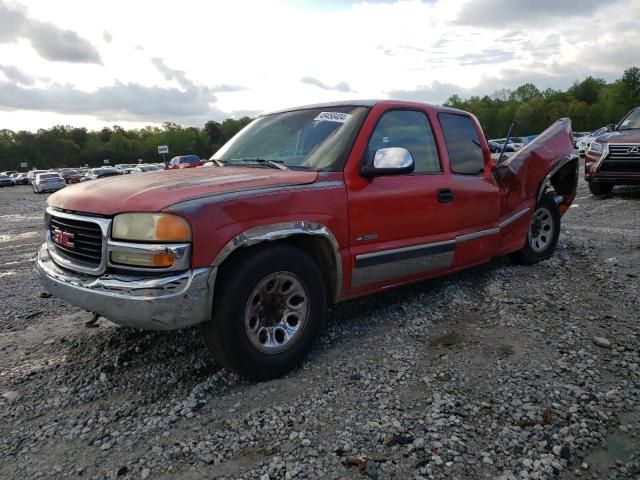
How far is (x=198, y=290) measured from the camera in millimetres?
2760

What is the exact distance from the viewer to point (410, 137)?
4.14m

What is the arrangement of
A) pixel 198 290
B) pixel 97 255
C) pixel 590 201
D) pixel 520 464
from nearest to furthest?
pixel 520 464, pixel 198 290, pixel 97 255, pixel 590 201

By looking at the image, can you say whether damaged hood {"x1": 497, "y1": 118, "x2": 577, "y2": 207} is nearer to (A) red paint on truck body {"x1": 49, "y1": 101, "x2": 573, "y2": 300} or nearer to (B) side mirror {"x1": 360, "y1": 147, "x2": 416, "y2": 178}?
(A) red paint on truck body {"x1": 49, "y1": 101, "x2": 573, "y2": 300}

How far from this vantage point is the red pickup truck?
2779 mm

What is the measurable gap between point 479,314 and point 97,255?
9.90 ft

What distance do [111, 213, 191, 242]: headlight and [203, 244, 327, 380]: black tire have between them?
1.21ft

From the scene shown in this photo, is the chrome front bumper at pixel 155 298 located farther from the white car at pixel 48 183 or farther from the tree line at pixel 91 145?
the tree line at pixel 91 145

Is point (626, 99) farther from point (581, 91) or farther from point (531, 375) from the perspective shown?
point (531, 375)

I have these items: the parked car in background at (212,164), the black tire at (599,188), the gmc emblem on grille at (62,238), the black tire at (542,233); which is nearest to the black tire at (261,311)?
the gmc emblem on grille at (62,238)

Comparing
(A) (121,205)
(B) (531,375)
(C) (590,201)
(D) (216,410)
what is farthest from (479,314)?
(C) (590,201)

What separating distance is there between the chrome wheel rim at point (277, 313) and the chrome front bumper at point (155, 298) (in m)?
0.35

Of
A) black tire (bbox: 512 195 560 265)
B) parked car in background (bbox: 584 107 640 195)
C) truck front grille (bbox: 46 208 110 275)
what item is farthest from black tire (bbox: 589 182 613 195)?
truck front grille (bbox: 46 208 110 275)

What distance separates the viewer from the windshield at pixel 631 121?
10.9 m

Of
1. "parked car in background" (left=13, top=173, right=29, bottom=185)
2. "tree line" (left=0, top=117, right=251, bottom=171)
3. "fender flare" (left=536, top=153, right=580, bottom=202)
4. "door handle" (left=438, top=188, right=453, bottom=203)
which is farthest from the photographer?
"tree line" (left=0, top=117, right=251, bottom=171)
